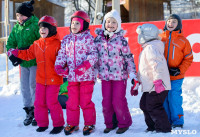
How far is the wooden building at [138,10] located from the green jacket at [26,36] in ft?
33.1

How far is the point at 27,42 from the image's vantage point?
13.3 ft

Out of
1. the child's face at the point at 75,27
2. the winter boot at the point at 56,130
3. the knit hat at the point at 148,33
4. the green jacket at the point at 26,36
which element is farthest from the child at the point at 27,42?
the knit hat at the point at 148,33

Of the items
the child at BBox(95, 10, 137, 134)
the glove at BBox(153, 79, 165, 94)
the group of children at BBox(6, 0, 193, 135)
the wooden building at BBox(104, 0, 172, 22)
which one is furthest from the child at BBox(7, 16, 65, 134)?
the wooden building at BBox(104, 0, 172, 22)

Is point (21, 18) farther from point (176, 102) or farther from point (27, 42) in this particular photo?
point (176, 102)

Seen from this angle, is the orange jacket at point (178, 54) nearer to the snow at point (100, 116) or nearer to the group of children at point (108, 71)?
the group of children at point (108, 71)

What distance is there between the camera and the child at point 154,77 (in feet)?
10.3

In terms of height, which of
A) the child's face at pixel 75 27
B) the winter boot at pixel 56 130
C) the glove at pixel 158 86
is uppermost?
the child's face at pixel 75 27

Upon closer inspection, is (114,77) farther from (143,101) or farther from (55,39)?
(55,39)

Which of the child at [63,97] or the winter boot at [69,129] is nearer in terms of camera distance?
the winter boot at [69,129]

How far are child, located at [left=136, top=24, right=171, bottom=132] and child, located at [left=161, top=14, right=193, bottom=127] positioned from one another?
0.31 m

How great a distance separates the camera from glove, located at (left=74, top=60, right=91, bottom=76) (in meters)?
3.31

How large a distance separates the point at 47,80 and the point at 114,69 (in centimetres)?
99

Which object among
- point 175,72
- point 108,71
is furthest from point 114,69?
point 175,72

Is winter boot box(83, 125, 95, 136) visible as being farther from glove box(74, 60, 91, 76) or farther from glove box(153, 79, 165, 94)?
glove box(153, 79, 165, 94)
